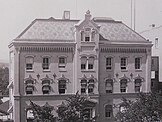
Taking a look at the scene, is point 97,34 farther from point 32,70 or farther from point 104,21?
point 32,70

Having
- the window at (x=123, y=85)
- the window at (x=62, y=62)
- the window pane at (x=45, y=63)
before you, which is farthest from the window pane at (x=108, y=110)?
the window pane at (x=45, y=63)

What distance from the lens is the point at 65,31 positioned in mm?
31453

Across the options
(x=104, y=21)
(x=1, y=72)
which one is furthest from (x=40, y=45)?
Answer: (x=1, y=72)

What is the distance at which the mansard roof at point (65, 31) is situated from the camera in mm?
30250

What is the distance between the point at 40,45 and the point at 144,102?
11.9 meters

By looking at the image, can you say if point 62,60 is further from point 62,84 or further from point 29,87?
point 29,87

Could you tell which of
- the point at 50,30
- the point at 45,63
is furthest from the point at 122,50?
the point at 45,63

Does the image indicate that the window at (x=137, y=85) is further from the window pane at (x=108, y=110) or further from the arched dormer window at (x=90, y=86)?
the arched dormer window at (x=90, y=86)

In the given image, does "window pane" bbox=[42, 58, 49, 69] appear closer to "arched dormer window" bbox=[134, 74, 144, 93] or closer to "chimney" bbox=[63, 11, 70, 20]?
"chimney" bbox=[63, 11, 70, 20]

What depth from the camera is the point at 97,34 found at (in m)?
30.3

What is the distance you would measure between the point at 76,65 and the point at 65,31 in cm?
412

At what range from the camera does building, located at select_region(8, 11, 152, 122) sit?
29.0 meters

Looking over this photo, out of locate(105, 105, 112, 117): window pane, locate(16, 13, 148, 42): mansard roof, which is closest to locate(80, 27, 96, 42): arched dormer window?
locate(16, 13, 148, 42): mansard roof

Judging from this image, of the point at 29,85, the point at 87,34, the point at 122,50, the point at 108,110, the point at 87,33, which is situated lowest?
the point at 108,110
